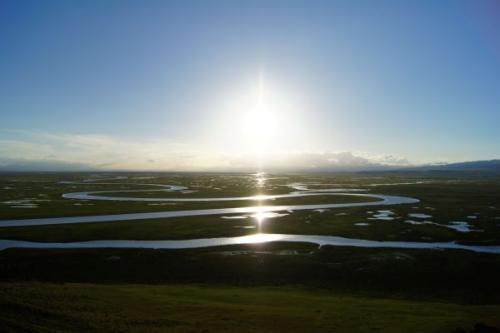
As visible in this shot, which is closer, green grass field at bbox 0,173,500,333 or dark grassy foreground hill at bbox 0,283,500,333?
dark grassy foreground hill at bbox 0,283,500,333

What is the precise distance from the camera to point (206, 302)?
89.4 feet

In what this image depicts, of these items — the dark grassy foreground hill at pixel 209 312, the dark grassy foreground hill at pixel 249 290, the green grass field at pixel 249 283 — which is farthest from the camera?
the green grass field at pixel 249 283

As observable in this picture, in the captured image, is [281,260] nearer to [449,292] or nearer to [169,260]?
[169,260]

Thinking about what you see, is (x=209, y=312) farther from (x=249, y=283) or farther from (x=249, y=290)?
(x=249, y=283)

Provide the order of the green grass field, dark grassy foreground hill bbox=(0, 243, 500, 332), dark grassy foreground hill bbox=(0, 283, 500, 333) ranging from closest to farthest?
dark grassy foreground hill bbox=(0, 283, 500, 333), dark grassy foreground hill bbox=(0, 243, 500, 332), the green grass field

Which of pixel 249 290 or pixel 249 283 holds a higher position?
pixel 249 290

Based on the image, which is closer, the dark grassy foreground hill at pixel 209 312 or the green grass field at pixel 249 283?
the dark grassy foreground hill at pixel 209 312

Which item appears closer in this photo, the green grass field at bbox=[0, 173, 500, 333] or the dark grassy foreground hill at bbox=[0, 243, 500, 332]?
the dark grassy foreground hill at bbox=[0, 243, 500, 332]

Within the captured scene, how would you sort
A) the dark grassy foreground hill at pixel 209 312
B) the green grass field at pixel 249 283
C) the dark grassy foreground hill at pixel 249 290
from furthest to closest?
the green grass field at pixel 249 283
the dark grassy foreground hill at pixel 249 290
the dark grassy foreground hill at pixel 209 312

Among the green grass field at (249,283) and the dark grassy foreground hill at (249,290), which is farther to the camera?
the green grass field at (249,283)

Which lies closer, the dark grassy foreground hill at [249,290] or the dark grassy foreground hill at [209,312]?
the dark grassy foreground hill at [209,312]

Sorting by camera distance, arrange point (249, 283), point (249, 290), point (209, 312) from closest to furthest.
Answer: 1. point (209, 312)
2. point (249, 290)
3. point (249, 283)

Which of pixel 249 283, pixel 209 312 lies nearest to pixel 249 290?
pixel 249 283

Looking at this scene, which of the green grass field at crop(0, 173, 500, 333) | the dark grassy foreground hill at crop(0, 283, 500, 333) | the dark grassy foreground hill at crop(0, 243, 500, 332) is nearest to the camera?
the dark grassy foreground hill at crop(0, 283, 500, 333)
